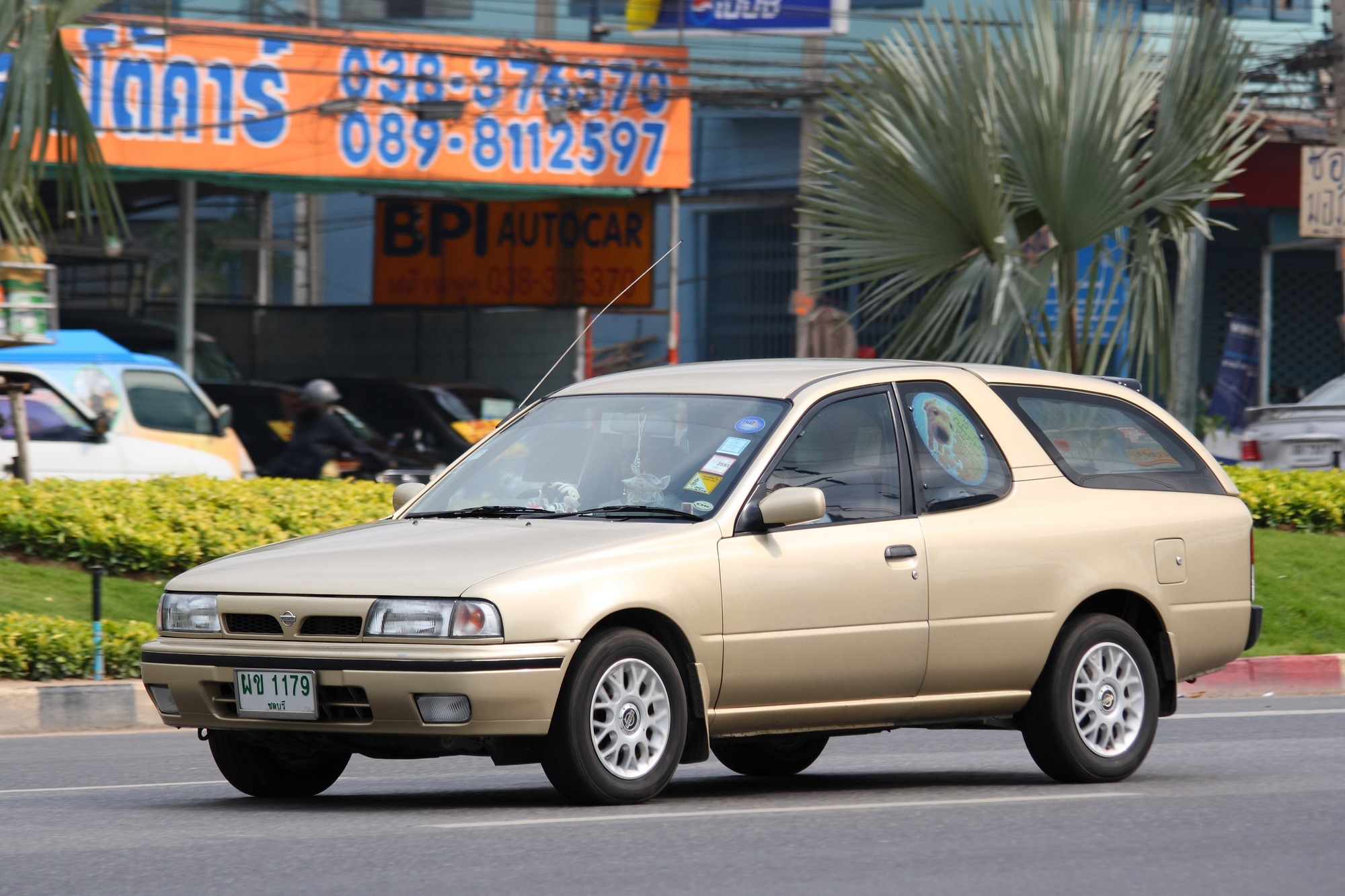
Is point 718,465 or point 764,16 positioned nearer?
point 718,465

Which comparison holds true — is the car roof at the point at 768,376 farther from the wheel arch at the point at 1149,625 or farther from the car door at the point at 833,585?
the wheel arch at the point at 1149,625

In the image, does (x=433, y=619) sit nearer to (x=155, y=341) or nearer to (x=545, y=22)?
(x=155, y=341)

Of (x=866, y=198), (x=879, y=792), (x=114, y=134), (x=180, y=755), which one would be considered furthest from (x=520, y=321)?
(x=879, y=792)

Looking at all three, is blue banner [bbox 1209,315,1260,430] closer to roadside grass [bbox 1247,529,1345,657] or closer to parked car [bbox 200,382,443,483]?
parked car [bbox 200,382,443,483]

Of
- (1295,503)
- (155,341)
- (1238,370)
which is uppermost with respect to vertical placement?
(155,341)

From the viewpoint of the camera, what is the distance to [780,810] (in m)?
7.12

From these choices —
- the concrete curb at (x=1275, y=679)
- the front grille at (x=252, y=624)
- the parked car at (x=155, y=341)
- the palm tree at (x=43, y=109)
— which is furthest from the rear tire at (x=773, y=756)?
the parked car at (x=155, y=341)

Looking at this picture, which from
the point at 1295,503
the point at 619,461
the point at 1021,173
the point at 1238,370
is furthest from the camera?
the point at 1238,370

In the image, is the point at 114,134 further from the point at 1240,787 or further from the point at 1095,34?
the point at 1240,787

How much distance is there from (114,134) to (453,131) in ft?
13.5

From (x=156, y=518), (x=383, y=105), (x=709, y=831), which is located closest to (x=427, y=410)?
(x=383, y=105)

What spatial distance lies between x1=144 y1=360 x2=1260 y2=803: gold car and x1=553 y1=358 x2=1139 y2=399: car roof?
0.02 m

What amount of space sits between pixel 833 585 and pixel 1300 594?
7590 mm

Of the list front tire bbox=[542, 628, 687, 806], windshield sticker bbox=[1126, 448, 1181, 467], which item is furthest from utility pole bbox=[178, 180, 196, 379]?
front tire bbox=[542, 628, 687, 806]
